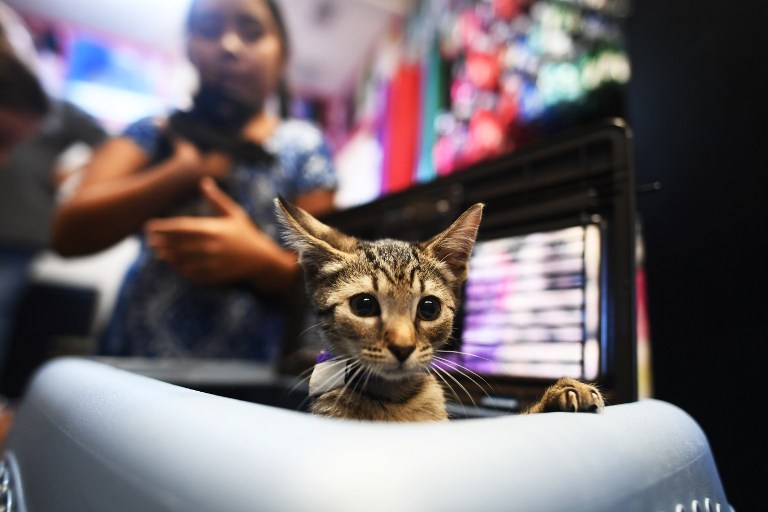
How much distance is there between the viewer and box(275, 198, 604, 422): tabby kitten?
0.37 meters

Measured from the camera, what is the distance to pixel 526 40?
3.75ft

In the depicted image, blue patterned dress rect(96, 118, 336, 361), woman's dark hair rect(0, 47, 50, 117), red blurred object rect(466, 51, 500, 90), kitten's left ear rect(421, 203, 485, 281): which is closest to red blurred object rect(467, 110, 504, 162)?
red blurred object rect(466, 51, 500, 90)

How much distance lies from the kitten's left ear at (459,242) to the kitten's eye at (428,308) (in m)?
0.05

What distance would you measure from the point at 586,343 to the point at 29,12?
6.44 ft

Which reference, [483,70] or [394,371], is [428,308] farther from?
[483,70]

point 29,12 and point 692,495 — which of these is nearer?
point 692,495

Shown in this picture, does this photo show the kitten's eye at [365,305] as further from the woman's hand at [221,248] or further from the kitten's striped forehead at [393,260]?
the woman's hand at [221,248]

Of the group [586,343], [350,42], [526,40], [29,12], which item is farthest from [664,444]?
[29,12]

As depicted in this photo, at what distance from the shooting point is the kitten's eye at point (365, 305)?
40cm

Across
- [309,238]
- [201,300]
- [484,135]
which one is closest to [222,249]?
[201,300]

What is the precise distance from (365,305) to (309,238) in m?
0.08

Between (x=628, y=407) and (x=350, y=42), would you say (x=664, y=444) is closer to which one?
(x=628, y=407)

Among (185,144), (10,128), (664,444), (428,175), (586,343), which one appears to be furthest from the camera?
(10,128)

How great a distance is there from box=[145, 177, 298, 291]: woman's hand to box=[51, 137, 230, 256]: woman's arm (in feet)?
0.12
